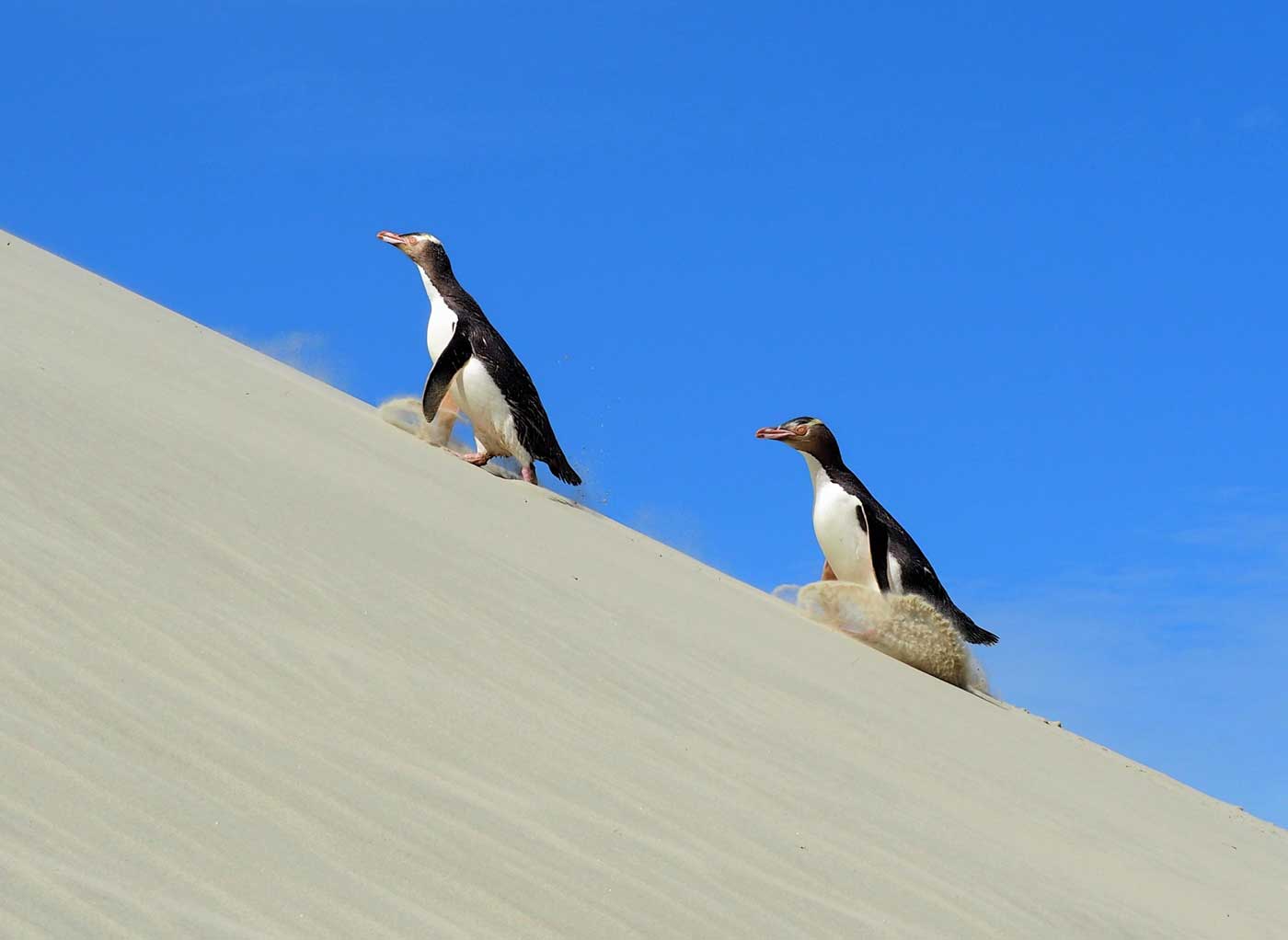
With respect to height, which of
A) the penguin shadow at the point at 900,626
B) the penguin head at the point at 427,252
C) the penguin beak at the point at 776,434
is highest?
the penguin head at the point at 427,252

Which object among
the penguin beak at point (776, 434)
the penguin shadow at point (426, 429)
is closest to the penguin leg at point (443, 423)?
the penguin shadow at point (426, 429)

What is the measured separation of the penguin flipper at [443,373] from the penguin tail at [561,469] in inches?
26.6

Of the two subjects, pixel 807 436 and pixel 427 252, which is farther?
pixel 427 252

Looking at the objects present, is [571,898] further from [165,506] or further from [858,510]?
[858,510]

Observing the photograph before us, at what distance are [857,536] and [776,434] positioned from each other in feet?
2.47

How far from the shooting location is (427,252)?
9.95m

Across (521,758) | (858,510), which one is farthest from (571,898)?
(858,510)

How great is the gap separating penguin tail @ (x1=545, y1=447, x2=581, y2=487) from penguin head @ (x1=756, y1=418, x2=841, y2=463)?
1.07 metres

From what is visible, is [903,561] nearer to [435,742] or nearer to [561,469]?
[561,469]

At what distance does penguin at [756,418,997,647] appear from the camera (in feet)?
29.5

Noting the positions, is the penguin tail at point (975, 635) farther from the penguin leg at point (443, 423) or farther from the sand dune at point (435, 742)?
the penguin leg at point (443, 423)

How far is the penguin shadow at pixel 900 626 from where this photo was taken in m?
8.52

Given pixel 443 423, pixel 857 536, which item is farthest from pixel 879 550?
pixel 443 423

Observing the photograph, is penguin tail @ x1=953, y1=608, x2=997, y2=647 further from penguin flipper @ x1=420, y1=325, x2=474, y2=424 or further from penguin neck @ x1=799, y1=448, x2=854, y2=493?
penguin flipper @ x1=420, y1=325, x2=474, y2=424
